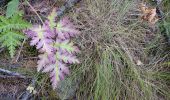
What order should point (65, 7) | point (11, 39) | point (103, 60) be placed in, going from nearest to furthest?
point (11, 39) → point (103, 60) → point (65, 7)

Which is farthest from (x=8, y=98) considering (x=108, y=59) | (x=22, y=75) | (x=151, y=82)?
(x=151, y=82)

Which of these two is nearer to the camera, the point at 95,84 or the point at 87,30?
the point at 95,84

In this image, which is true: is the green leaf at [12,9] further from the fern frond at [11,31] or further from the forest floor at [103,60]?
the forest floor at [103,60]

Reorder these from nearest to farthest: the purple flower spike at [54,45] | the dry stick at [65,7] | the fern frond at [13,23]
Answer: the purple flower spike at [54,45]
the fern frond at [13,23]
the dry stick at [65,7]

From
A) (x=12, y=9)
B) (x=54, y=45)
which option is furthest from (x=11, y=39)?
(x=54, y=45)

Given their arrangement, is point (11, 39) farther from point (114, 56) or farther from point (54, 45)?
point (114, 56)

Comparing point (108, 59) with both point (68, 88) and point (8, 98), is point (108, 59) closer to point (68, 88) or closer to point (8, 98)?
point (68, 88)

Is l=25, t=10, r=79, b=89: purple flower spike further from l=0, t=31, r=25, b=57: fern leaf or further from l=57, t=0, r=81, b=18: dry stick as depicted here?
l=57, t=0, r=81, b=18: dry stick

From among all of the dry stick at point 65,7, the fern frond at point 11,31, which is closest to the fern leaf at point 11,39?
the fern frond at point 11,31
